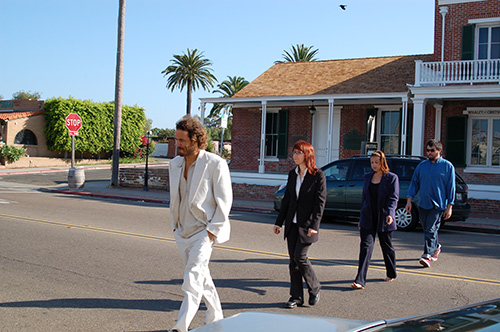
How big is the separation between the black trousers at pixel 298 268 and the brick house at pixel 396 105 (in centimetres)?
1210

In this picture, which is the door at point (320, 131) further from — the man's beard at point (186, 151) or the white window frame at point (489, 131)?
the man's beard at point (186, 151)

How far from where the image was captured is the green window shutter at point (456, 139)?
17984mm

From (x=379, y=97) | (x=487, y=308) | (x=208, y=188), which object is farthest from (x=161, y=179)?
(x=487, y=308)

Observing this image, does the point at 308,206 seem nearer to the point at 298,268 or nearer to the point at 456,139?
the point at 298,268

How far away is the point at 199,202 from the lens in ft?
14.4

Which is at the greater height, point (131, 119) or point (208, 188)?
point (131, 119)

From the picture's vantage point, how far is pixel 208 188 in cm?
446

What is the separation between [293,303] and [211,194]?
1.89m

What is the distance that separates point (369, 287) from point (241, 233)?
15.5 ft

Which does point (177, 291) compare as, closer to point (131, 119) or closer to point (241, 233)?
point (241, 233)

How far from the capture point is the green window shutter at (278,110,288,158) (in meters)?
21.9

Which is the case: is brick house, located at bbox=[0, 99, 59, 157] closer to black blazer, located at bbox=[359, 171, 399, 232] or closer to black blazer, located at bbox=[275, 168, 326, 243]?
black blazer, located at bbox=[359, 171, 399, 232]

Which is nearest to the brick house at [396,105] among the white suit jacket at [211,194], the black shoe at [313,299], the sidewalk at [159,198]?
the sidewalk at [159,198]

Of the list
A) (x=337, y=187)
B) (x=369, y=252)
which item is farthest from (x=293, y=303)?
(x=337, y=187)
